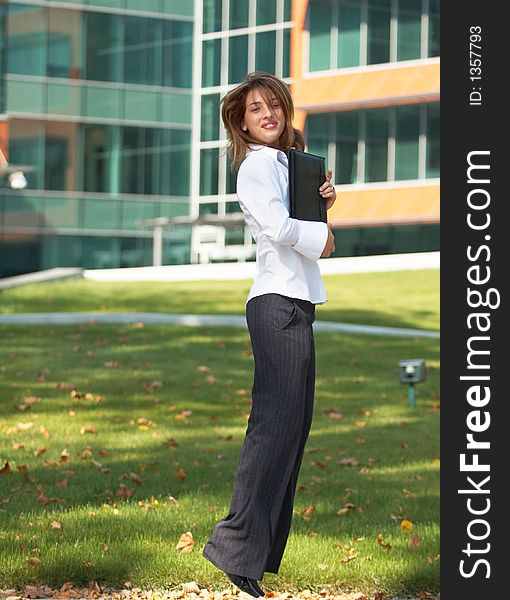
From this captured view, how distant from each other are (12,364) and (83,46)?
25.4m

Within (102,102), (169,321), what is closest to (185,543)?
(169,321)

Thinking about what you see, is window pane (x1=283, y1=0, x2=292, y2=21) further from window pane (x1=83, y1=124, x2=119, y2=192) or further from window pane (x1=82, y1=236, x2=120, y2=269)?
window pane (x1=82, y1=236, x2=120, y2=269)

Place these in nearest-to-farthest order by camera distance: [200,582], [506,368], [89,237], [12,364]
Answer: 1. [506,368]
2. [200,582]
3. [12,364]
4. [89,237]

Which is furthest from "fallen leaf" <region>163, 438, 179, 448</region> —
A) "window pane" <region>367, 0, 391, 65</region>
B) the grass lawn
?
"window pane" <region>367, 0, 391, 65</region>

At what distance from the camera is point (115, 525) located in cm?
648

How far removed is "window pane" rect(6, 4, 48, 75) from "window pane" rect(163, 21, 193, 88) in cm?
382

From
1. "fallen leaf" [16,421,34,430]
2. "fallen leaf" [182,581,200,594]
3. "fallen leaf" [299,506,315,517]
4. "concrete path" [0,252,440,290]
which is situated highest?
"concrete path" [0,252,440,290]

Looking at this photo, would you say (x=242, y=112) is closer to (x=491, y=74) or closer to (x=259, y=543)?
(x=491, y=74)

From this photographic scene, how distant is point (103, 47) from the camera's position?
38906 millimetres

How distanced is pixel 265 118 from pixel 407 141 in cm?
3391

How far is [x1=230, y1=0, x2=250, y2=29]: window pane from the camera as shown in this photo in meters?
39.6

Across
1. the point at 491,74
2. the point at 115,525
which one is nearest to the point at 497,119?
the point at 491,74

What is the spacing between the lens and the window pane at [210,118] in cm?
3953

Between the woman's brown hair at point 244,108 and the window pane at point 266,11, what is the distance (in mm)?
35647
